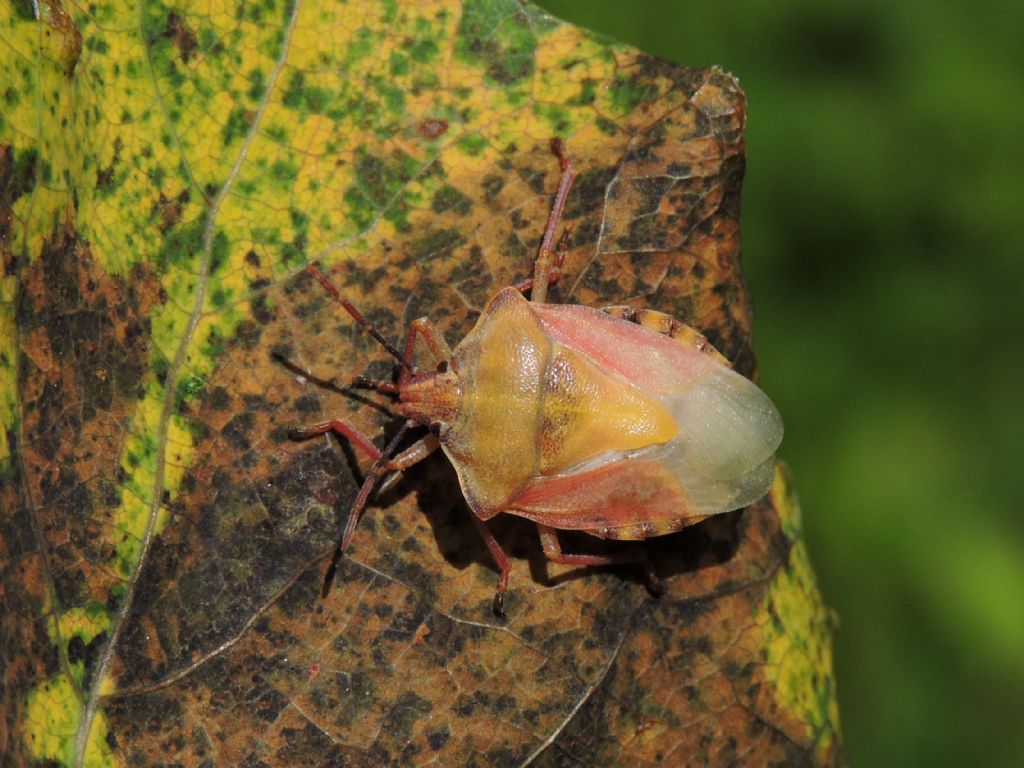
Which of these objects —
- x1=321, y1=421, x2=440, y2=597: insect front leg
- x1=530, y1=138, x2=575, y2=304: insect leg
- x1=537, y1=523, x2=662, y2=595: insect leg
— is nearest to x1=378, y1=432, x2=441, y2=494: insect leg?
x1=321, y1=421, x2=440, y2=597: insect front leg

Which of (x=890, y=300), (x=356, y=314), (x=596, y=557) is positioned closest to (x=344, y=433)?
(x=356, y=314)

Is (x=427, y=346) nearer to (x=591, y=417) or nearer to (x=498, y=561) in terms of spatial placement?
(x=591, y=417)

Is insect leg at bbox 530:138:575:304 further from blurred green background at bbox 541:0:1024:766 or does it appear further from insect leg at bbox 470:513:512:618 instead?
blurred green background at bbox 541:0:1024:766

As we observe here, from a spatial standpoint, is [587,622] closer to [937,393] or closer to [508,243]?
[508,243]

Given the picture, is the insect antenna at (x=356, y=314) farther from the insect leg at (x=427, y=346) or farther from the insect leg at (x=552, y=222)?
the insect leg at (x=552, y=222)

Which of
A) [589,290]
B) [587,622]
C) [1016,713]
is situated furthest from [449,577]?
[1016,713]

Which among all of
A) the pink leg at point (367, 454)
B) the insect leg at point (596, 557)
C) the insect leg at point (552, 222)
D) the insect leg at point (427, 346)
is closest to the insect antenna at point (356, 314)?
the insect leg at point (427, 346)

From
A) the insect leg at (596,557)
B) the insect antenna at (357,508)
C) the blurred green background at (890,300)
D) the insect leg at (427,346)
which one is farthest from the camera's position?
the blurred green background at (890,300)
